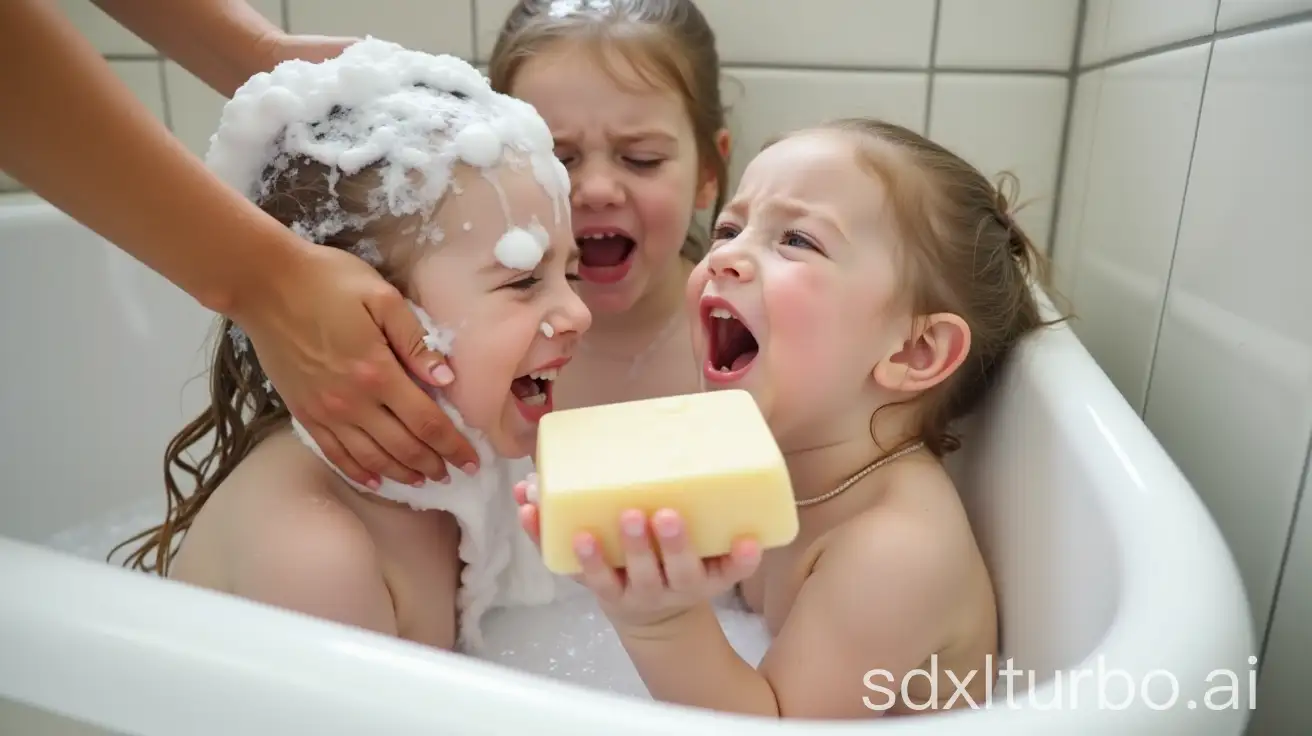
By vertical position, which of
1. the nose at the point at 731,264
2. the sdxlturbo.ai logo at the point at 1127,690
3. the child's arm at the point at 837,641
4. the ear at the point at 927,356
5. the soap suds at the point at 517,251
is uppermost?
the soap suds at the point at 517,251

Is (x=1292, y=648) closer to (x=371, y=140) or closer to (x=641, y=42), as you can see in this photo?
(x=371, y=140)

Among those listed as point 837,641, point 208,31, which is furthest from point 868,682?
point 208,31

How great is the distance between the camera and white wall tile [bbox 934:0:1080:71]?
130 cm

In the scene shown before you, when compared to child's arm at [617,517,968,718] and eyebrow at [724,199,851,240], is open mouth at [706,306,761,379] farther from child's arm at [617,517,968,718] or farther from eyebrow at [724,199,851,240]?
child's arm at [617,517,968,718]

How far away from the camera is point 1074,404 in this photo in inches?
29.6

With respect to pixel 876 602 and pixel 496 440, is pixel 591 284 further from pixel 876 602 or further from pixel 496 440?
pixel 876 602

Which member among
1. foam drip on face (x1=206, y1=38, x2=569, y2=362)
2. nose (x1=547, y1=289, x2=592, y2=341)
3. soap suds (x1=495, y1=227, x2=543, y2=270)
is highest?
foam drip on face (x1=206, y1=38, x2=569, y2=362)

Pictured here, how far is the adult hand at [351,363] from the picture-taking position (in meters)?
0.67

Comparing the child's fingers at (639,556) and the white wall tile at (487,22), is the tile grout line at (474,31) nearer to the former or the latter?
the white wall tile at (487,22)

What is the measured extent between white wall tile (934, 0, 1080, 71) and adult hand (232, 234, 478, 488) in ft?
3.02

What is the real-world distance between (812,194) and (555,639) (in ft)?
1.67

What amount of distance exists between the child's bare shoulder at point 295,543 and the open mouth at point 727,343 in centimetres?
33

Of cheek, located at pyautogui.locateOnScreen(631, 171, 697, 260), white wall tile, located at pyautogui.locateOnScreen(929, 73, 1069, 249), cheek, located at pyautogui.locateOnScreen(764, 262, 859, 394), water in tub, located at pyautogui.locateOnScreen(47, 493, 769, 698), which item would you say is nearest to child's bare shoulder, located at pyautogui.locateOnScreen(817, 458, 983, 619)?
cheek, located at pyautogui.locateOnScreen(764, 262, 859, 394)

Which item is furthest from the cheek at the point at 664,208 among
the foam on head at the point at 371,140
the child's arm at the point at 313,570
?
the child's arm at the point at 313,570
